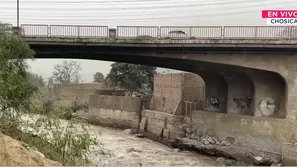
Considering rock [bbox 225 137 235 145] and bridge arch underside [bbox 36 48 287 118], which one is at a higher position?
bridge arch underside [bbox 36 48 287 118]

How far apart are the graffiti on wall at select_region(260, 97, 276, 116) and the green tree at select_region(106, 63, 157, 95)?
83.1ft

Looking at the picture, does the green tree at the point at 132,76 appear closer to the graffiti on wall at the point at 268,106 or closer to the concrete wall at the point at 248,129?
the concrete wall at the point at 248,129

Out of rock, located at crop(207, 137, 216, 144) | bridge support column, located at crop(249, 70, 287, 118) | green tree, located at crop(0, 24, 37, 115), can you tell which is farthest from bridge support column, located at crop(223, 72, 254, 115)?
green tree, located at crop(0, 24, 37, 115)

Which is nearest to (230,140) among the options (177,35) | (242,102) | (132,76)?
(242,102)

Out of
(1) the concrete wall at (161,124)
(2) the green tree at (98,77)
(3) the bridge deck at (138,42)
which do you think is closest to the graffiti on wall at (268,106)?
(3) the bridge deck at (138,42)

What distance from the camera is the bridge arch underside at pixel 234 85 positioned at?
2473 cm

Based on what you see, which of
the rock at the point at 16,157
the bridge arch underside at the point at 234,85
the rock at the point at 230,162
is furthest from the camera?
the bridge arch underside at the point at 234,85

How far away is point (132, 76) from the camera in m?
49.2

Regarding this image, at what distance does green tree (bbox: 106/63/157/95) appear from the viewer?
4891cm

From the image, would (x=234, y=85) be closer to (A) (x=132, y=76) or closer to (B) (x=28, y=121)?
(B) (x=28, y=121)

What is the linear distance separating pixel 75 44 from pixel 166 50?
6.39 m

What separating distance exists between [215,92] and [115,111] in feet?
48.9

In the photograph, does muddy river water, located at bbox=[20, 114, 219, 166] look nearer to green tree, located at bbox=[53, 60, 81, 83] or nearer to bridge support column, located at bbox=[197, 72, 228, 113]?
bridge support column, located at bbox=[197, 72, 228, 113]

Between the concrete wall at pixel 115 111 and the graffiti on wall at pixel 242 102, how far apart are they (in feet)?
44.3
